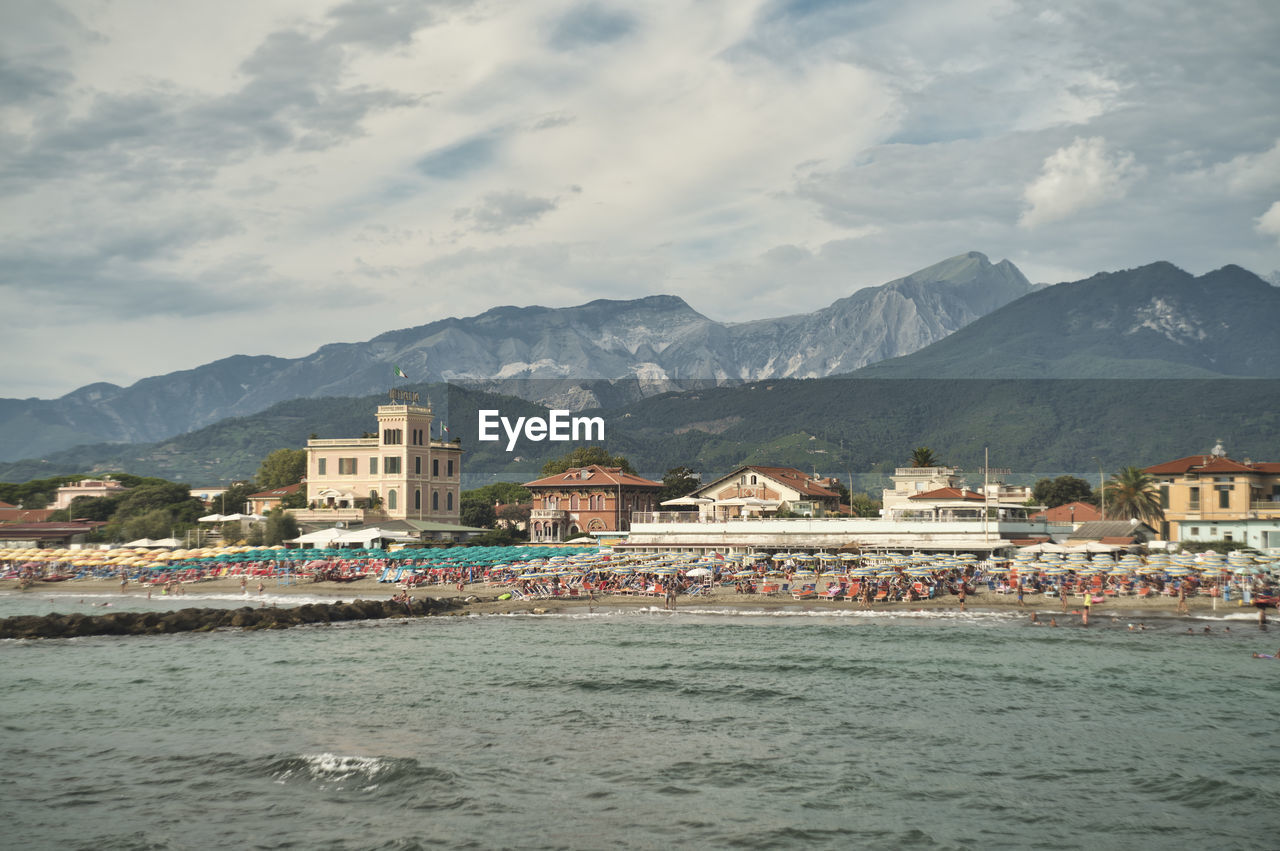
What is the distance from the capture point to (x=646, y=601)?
61.7 m

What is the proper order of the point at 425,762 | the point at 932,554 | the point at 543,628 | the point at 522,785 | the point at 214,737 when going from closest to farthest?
1. the point at 522,785
2. the point at 425,762
3. the point at 214,737
4. the point at 543,628
5. the point at 932,554

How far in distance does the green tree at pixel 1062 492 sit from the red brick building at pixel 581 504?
186 ft

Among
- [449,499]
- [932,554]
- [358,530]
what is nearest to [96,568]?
[358,530]

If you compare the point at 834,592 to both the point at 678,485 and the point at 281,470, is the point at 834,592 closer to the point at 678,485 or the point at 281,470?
the point at 678,485

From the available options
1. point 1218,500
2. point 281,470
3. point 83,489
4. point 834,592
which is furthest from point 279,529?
point 83,489

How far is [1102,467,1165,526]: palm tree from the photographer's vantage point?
279ft

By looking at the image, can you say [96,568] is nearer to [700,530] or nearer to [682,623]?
[700,530]

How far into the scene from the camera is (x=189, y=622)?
52.1 m

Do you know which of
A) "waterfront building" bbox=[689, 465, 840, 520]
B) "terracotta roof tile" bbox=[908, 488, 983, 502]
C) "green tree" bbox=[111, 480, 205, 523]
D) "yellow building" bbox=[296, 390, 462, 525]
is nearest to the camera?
"terracotta roof tile" bbox=[908, 488, 983, 502]

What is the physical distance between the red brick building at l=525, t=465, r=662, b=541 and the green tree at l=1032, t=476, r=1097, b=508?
5681 centimetres

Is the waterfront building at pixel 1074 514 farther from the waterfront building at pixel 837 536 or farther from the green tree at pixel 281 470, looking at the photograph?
the green tree at pixel 281 470

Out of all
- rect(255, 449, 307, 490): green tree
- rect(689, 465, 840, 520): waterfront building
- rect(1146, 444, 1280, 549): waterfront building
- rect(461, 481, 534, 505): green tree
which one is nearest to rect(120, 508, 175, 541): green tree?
rect(255, 449, 307, 490): green tree

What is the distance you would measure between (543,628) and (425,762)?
26.2 m

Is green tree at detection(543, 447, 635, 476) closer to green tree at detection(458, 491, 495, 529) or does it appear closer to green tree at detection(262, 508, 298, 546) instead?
green tree at detection(458, 491, 495, 529)
